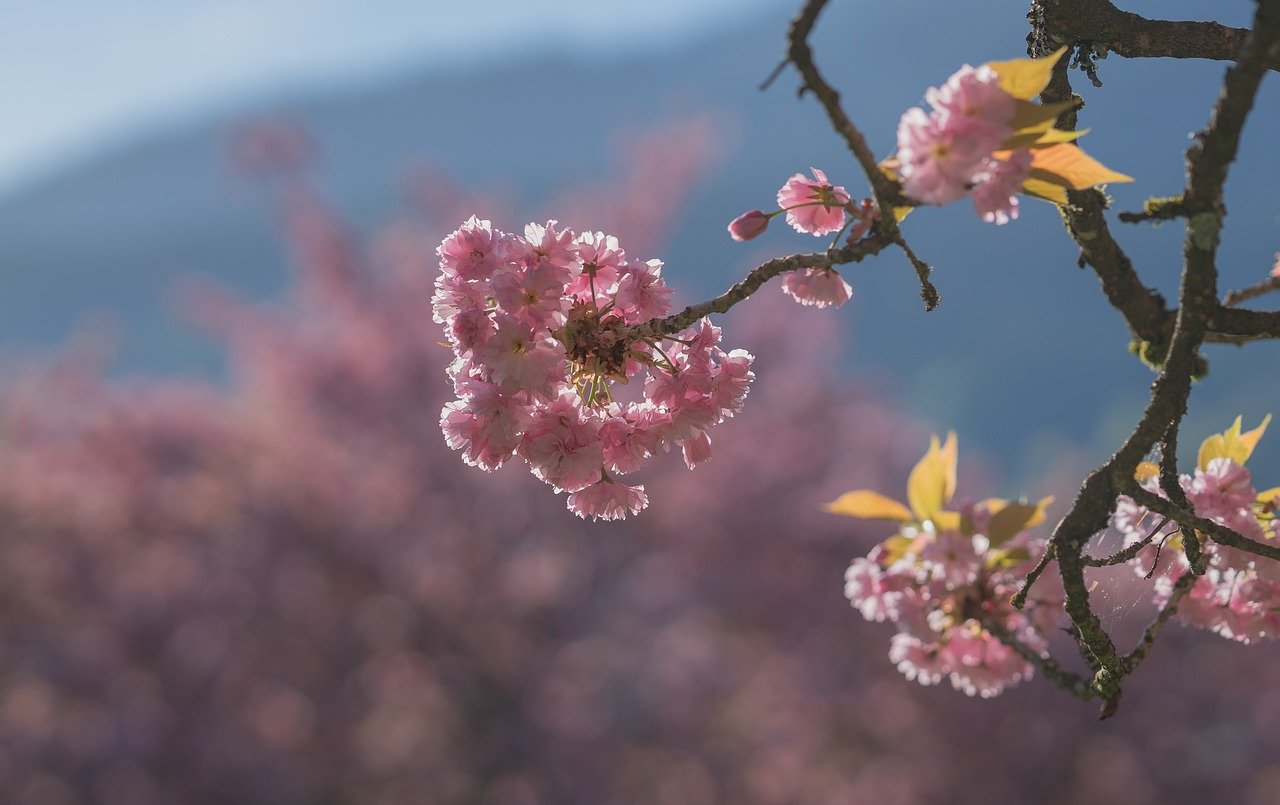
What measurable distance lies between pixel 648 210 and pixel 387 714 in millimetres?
3897

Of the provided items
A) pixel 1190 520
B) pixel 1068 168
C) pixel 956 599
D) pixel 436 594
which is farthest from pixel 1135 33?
pixel 436 594

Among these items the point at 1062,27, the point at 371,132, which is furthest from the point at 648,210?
the point at 371,132

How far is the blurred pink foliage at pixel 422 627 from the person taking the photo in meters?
6.33

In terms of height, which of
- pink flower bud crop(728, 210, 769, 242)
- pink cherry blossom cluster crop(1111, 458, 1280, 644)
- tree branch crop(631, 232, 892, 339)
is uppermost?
pink flower bud crop(728, 210, 769, 242)

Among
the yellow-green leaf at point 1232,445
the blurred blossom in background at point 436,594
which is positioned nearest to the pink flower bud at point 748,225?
the yellow-green leaf at point 1232,445

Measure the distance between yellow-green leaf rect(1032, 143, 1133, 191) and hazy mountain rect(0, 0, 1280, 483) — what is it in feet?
1.42

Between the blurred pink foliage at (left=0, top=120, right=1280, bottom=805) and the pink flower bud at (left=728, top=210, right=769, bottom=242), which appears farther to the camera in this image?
the blurred pink foliage at (left=0, top=120, right=1280, bottom=805)

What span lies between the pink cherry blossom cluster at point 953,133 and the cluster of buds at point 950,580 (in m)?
0.48

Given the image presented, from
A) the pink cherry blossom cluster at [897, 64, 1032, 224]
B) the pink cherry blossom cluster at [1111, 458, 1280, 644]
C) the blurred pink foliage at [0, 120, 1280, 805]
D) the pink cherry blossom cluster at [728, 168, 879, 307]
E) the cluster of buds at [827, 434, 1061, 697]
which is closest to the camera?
the pink cherry blossom cluster at [897, 64, 1032, 224]

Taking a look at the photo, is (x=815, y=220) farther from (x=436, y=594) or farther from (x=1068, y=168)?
(x=436, y=594)

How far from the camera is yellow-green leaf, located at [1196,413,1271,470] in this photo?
1.08 meters

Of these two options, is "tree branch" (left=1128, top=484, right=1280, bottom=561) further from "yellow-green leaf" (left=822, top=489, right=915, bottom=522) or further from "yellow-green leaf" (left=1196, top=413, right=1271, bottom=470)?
"yellow-green leaf" (left=822, top=489, right=915, bottom=522)

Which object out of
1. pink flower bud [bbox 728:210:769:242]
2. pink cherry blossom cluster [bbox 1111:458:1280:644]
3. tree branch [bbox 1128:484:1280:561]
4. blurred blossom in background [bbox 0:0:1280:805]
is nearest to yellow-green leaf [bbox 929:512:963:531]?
pink cherry blossom cluster [bbox 1111:458:1280:644]

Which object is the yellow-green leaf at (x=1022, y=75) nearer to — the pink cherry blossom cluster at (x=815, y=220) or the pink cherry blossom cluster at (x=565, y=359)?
the pink cherry blossom cluster at (x=815, y=220)
